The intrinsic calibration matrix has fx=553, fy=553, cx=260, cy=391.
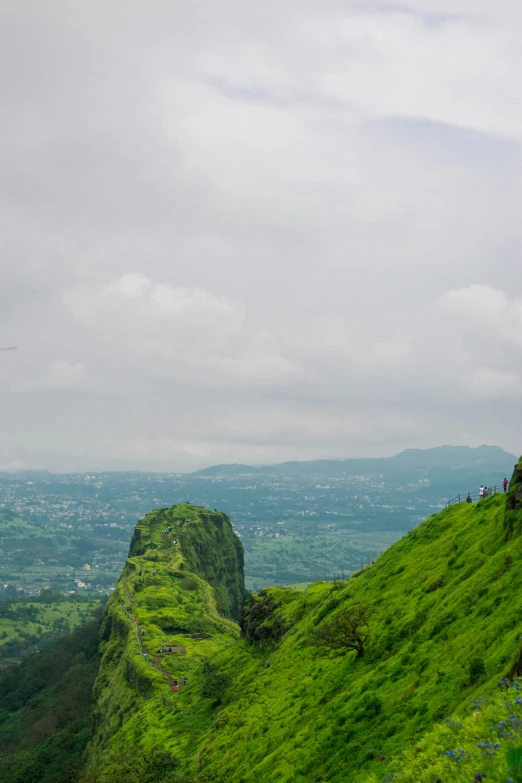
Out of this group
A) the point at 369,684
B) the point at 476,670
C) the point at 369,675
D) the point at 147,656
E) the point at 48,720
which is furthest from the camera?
the point at 48,720

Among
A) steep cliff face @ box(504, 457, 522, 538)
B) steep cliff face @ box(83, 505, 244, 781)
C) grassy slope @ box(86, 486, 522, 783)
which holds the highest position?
steep cliff face @ box(504, 457, 522, 538)

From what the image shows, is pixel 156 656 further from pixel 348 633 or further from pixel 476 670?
pixel 476 670

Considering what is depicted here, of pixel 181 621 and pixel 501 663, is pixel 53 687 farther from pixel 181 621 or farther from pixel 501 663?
pixel 501 663

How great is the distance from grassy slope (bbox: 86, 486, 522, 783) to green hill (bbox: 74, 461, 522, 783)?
14 centimetres

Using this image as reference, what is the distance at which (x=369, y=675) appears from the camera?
4109cm

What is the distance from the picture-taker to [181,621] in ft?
409

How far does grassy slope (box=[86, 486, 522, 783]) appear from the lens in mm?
31312

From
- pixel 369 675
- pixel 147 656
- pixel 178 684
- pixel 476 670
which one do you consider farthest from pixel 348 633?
pixel 147 656

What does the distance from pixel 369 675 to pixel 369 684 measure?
5.80 feet

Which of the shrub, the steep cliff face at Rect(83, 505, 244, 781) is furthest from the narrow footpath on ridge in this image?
the shrub

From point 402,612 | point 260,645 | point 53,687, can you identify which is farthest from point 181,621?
point 402,612

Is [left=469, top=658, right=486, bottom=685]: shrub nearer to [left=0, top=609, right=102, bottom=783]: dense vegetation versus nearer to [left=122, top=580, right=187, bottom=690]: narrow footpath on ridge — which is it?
[left=122, top=580, right=187, bottom=690]: narrow footpath on ridge

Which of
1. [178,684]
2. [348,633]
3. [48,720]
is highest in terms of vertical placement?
[348,633]

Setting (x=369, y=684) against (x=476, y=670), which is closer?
(x=476, y=670)
